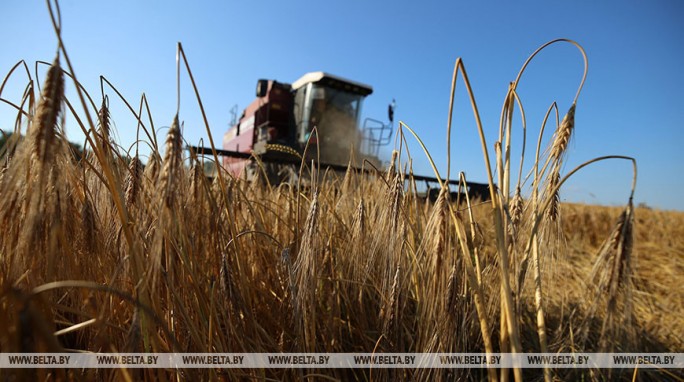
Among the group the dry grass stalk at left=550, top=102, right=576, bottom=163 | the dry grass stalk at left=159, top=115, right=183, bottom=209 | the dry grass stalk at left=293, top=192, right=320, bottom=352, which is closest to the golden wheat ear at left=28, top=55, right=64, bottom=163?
the dry grass stalk at left=159, top=115, right=183, bottom=209

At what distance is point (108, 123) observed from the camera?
68 cm

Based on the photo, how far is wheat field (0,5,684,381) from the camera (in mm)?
398

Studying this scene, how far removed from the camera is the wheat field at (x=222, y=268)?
0.40m

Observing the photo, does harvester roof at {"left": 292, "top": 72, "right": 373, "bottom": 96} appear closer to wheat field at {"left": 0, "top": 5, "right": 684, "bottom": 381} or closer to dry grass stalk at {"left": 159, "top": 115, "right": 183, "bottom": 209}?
wheat field at {"left": 0, "top": 5, "right": 684, "bottom": 381}

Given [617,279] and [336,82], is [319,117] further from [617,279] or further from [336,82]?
[617,279]

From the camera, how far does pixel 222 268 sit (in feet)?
1.81

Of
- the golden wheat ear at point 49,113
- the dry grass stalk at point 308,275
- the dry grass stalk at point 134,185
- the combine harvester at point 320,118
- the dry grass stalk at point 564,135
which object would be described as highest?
the combine harvester at point 320,118

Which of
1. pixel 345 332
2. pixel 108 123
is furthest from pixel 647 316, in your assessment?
pixel 108 123

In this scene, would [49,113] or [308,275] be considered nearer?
[49,113]

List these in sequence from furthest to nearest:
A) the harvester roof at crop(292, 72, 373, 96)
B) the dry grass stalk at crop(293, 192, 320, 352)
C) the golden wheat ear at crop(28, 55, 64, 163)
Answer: the harvester roof at crop(292, 72, 373, 96), the dry grass stalk at crop(293, 192, 320, 352), the golden wheat ear at crop(28, 55, 64, 163)

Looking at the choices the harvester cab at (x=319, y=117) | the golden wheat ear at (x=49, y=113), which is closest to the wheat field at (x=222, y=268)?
the golden wheat ear at (x=49, y=113)

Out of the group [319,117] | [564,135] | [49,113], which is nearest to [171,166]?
[49,113]

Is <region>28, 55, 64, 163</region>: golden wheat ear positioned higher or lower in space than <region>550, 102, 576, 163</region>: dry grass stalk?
lower

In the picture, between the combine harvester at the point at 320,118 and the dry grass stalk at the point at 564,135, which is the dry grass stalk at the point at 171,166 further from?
the combine harvester at the point at 320,118
